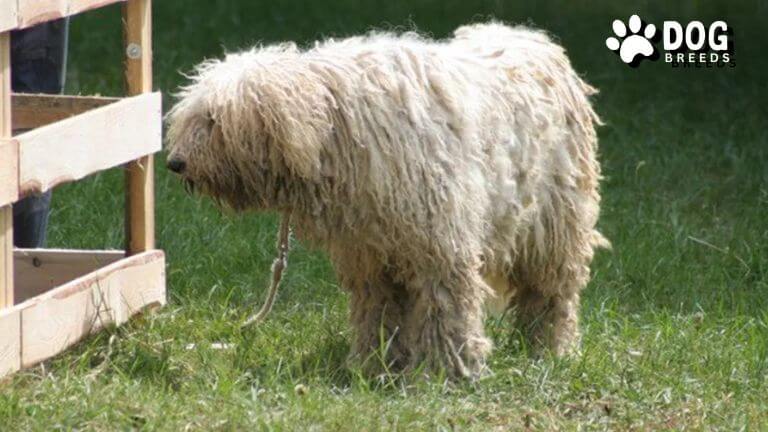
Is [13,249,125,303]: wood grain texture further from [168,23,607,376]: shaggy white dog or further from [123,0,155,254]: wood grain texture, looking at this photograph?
[168,23,607,376]: shaggy white dog

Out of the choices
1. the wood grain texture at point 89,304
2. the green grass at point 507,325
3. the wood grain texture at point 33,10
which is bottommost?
the green grass at point 507,325

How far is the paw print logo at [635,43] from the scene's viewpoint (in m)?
10.2

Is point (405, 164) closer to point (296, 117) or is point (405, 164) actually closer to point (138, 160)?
point (296, 117)

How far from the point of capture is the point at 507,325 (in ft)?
21.4

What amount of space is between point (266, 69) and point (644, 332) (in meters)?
1.86

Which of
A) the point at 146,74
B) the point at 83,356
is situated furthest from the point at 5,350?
the point at 146,74

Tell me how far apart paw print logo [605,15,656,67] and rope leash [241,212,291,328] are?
161 inches

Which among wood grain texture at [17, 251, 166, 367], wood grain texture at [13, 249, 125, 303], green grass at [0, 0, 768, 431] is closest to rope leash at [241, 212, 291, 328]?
green grass at [0, 0, 768, 431]

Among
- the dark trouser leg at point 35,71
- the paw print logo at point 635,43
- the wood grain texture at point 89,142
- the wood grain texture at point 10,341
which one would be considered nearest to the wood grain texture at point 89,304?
the wood grain texture at point 10,341

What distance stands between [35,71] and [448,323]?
2.14 m

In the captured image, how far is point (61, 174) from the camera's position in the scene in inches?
225

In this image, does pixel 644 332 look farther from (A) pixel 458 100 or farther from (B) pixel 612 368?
(A) pixel 458 100

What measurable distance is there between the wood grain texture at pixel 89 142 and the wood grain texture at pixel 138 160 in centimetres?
7

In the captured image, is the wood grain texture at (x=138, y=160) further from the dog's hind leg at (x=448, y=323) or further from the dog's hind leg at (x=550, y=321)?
the dog's hind leg at (x=550, y=321)
